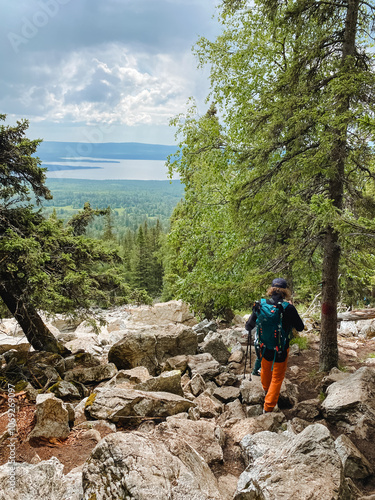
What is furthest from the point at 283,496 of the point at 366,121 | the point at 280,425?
the point at 366,121

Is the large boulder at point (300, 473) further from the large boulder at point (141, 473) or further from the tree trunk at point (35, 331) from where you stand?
the tree trunk at point (35, 331)

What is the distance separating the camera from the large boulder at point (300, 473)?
9.84 ft

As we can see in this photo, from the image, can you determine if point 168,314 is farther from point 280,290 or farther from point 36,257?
point 280,290

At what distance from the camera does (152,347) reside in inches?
366

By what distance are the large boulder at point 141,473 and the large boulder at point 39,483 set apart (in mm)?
318

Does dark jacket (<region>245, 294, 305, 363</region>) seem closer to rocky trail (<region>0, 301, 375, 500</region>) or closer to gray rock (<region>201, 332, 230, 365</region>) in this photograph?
rocky trail (<region>0, 301, 375, 500</region>)

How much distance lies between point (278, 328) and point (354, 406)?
64.3 inches

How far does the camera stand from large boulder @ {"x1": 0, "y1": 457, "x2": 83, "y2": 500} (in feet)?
10.4

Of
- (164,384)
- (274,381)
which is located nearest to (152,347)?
(164,384)

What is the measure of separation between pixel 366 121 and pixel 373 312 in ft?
41.3

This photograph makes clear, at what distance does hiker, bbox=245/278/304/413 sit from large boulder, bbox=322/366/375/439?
89 centimetres

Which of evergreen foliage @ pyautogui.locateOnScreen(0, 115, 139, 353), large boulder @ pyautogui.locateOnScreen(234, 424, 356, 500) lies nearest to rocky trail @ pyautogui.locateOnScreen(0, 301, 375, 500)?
large boulder @ pyautogui.locateOnScreen(234, 424, 356, 500)

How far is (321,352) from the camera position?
25.4 feet

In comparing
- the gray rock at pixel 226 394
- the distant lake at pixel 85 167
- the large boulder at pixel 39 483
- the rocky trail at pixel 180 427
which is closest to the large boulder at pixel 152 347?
the rocky trail at pixel 180 427
